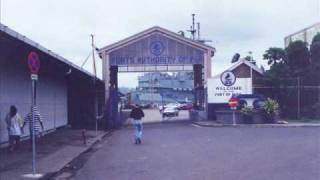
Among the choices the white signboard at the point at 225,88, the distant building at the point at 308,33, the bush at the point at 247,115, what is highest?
the distant building at the point at 308,33

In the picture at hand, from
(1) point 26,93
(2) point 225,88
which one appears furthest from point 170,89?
(1) point 26,93

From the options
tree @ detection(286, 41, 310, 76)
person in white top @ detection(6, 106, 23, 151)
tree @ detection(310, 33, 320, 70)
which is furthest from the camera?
tree @ detection(286, 41, 310, 76)

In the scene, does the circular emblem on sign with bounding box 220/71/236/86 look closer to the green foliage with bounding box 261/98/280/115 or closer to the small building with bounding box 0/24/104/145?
the green foliage with bounding box 261/98/280/115

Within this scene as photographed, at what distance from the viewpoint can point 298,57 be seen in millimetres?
42000

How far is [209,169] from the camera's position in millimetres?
12805

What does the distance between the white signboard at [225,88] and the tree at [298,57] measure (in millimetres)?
5233

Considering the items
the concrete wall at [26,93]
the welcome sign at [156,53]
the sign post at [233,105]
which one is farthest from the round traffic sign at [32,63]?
the welcome sign at [156,53]

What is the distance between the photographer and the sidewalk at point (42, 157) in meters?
13.4

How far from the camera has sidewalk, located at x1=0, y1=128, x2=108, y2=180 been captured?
13.4 meters

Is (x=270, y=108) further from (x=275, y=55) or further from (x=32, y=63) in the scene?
(x=32, y=63)

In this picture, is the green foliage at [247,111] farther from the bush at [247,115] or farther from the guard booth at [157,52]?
the guard booth at [157,52]

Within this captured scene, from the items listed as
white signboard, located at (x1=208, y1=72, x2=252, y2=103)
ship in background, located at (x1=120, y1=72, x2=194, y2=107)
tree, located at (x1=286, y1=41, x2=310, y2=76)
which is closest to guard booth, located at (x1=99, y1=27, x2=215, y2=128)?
white signboard, located at (x1=208, y1=72, x2=252, y2=103)

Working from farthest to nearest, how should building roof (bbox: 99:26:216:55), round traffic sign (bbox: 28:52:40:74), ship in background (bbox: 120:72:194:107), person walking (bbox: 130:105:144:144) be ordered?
ship in background (bbox: 120:72:194:107)
building roof (bbox: 99:26:216:55)
person walking (bbox: 130:105:144:144)
round traffic sign (bbox: 28:52:40:74)

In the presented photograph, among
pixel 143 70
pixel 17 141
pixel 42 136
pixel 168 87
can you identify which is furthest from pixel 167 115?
pixel 168 87
